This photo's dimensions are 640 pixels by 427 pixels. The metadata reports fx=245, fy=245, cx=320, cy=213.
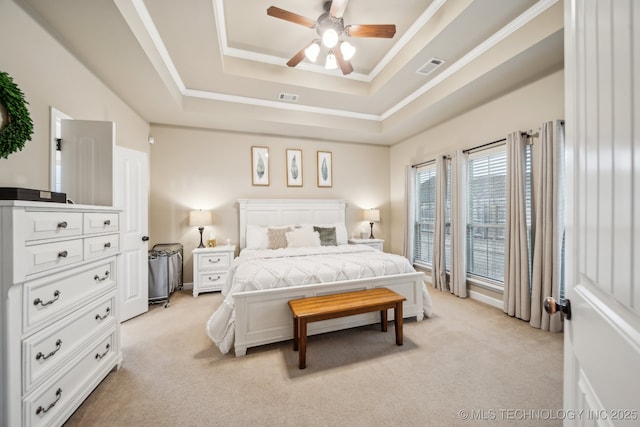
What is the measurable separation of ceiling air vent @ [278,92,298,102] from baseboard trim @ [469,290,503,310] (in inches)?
148

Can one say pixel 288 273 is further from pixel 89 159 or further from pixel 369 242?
pixel 369 242

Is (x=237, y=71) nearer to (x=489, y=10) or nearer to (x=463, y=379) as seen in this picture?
(x=489, y=10)

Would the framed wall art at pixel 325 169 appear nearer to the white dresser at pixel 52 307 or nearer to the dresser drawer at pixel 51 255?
the white dresser at pixel 52 307

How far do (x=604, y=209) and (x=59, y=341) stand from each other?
2329 millimetres

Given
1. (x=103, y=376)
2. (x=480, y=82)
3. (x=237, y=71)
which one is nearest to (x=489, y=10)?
(x=480, y=82)

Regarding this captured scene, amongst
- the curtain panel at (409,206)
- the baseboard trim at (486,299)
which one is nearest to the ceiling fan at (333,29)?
the curtain panel at (409,206)

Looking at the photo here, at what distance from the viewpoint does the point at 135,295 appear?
2.91 meters

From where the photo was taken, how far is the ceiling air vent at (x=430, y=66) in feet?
9.15

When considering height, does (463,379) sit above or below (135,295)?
below

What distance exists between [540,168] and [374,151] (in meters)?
2.97

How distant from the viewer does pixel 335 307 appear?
2055 mm

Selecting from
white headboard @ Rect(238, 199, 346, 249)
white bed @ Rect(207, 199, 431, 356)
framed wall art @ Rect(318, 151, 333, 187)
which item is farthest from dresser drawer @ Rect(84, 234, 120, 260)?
framed wall art @ Rect(318, 151, 333, 187)

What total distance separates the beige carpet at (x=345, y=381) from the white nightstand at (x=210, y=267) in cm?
108

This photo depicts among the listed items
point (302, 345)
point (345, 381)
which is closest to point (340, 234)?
point (302, 345)
